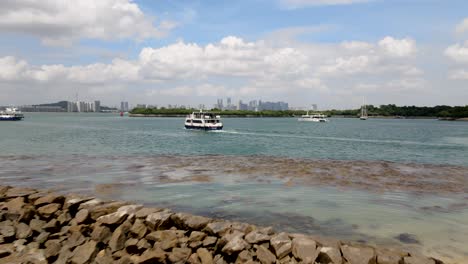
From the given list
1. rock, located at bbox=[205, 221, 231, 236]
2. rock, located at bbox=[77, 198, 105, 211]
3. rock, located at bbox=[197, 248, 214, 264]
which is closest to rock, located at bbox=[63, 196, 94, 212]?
rock, located at bbox=[77, 198, 105, 211]

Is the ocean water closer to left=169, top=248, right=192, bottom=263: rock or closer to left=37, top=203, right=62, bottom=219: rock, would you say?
left=169, top=248, right=192, bottom=263: rock

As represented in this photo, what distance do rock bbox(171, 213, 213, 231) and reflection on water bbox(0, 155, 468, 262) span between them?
4930 mm

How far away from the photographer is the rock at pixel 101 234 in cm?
1423

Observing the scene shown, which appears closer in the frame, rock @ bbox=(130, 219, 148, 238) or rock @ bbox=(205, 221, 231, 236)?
rock @ bbox=(205, 221, 231, 236)

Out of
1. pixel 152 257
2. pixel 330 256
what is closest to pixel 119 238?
pixel 152 257

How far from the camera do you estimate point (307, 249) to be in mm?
11953

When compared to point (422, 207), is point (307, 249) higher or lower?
higher

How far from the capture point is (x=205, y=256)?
A: 492 inches

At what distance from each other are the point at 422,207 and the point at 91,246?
1917 cm

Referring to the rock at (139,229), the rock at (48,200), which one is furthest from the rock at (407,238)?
the rock at (48,200)

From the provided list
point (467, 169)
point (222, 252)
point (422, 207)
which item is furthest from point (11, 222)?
point (467, 169)

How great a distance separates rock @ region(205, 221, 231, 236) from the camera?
13.5 metres

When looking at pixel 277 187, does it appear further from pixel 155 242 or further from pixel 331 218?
pixel 155 242

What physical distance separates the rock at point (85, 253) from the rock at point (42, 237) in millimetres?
2116
